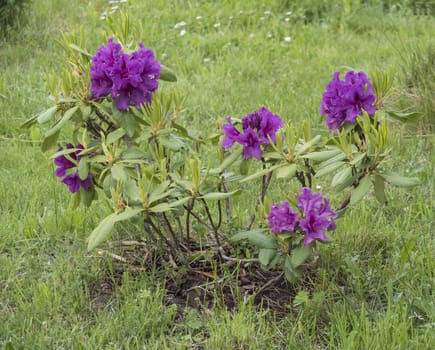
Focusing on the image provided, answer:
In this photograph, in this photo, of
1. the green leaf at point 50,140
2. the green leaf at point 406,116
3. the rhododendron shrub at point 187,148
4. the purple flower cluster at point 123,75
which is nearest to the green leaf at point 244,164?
the rhododendron shrub at point 187,148

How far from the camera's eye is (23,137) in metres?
4.73

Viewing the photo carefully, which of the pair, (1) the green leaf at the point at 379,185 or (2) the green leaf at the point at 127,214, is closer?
(2) the green leaf at the point at 127,214

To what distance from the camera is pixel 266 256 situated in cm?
276

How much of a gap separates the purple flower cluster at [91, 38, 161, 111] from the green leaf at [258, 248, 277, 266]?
0.69m

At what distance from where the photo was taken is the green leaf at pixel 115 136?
9.07 ft

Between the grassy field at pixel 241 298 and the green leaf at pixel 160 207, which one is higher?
the green leaf at pixel 160 207

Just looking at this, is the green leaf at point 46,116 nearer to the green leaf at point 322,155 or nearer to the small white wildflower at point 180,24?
the green leaf at point 322,155

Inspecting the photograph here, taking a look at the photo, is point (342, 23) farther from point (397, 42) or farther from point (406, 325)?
point (406, 325)

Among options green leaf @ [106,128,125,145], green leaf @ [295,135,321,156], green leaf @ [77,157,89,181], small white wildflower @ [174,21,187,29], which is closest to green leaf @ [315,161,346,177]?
green leaf @ [295,135,321,156]

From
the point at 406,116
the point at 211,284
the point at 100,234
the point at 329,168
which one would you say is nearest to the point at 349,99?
the point at 406,116

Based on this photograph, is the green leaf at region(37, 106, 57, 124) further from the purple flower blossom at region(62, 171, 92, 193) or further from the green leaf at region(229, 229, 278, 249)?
the green leaf at region(229, 229, 278, 249)

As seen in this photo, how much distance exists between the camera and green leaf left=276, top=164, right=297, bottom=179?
261 centimetres

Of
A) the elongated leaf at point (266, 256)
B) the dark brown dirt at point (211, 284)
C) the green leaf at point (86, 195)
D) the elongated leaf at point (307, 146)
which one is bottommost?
the dark brown dirt at point (211, 284)

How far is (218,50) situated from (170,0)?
125 cm
